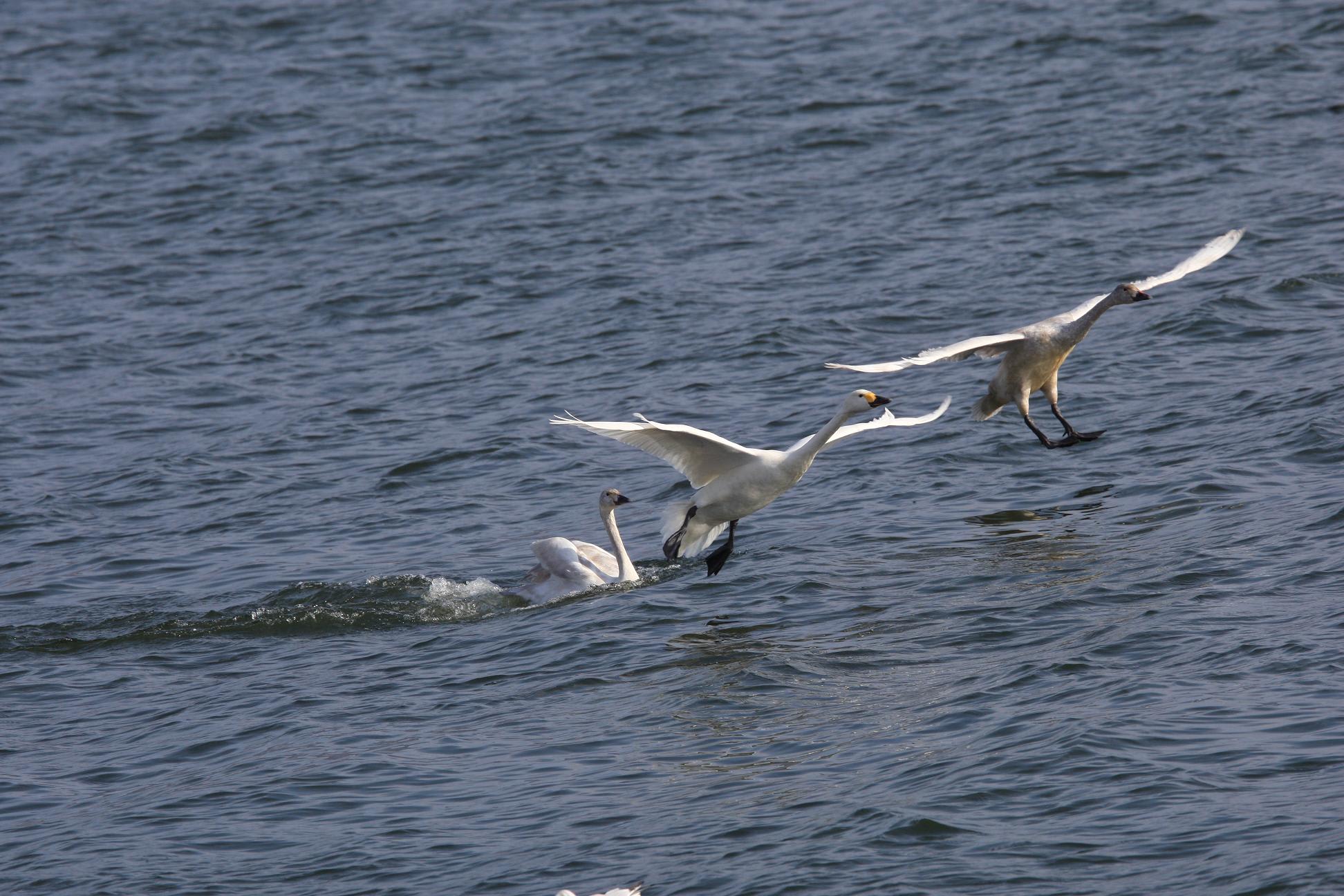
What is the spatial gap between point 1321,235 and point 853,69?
30.4 feet

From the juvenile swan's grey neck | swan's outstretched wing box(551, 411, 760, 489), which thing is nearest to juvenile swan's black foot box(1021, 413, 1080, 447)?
the juvenile swan's grey neck

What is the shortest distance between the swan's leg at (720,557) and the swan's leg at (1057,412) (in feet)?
8.94

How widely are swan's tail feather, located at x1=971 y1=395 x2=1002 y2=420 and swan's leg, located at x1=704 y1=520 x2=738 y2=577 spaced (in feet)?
8.67

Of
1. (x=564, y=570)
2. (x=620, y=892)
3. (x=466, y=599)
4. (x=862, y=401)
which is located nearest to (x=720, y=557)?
(x=564, y=570)

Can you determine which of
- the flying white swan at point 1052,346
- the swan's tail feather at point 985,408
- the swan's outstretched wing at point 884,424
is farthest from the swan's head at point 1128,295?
the swan's outstretched wing at point 884,424

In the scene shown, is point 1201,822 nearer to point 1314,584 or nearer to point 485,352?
point 1314,584

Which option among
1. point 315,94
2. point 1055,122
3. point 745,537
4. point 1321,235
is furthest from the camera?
point 315,94

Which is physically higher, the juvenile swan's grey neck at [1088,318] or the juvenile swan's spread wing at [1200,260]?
the juvenile swan's spread wing at [1200,260]

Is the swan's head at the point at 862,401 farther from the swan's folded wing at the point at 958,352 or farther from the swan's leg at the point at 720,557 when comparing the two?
the swan's leg at the point at 720,557

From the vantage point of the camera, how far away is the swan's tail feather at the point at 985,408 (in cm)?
1327

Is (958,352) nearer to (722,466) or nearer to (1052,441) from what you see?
(1052,441)

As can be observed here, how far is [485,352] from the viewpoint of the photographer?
16578mm

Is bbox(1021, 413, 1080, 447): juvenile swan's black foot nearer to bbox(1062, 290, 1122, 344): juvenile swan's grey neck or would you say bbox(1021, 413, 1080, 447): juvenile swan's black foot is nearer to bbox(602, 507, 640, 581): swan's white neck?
bbox(1062, 290, 1122, 344): juvenile swan's grey neck

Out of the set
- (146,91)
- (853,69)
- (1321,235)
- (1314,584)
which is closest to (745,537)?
(1314,584)
